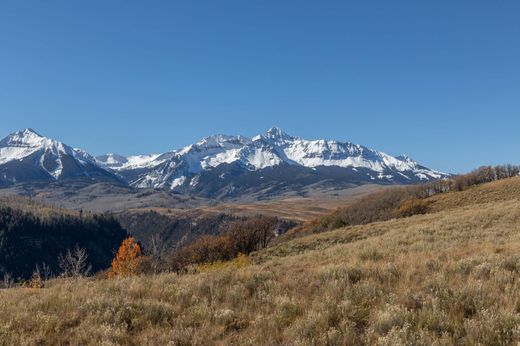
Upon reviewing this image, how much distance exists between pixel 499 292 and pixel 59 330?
8.36 m

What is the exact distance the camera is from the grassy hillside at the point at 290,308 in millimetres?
6855

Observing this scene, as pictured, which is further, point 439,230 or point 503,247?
point 439,230

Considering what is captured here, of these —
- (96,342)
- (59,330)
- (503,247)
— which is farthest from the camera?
(503,247)

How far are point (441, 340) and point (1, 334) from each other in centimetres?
712

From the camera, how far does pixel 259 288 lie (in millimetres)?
9961

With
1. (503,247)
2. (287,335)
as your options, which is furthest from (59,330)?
(503,247)

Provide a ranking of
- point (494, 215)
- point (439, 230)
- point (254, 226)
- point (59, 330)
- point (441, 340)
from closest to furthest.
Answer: point (441, 340) < point (59, 330) < point (439, 230) < point (494, 215) < point (254, 226)

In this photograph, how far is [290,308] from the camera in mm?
8258

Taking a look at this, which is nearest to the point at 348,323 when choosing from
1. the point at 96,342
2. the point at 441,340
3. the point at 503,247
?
the point at 441,340

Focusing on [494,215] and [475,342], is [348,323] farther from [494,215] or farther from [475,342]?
[494,215]

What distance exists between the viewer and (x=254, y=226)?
89.0 metres

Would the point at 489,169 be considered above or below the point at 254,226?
above

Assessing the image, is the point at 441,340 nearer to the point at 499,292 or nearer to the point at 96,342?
the point at 499,292

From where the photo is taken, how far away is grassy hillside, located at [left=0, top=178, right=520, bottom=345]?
6.86 meters
